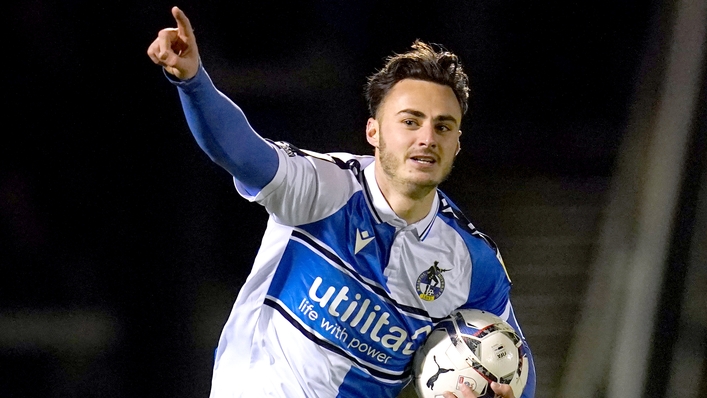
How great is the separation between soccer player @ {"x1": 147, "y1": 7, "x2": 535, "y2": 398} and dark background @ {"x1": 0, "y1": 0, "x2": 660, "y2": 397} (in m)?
0.95

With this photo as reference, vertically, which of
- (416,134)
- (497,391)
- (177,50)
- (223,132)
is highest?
(416,134)

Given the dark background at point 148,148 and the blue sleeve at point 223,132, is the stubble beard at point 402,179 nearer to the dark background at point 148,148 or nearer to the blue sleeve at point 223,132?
the blue sleeve at point 223,132

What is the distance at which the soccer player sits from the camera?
1.89 metres

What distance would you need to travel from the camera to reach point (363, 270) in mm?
1914

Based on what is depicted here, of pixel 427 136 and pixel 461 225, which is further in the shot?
pixel 461 225

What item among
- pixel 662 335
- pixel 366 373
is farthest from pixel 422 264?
pixel 662 335

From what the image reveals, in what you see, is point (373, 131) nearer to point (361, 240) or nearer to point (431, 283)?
point (361, 240)

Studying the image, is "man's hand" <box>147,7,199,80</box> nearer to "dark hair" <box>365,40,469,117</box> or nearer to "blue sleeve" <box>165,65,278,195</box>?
"blue sleeve" <box>165,65,278,195</box>

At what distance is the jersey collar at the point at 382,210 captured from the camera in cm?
191

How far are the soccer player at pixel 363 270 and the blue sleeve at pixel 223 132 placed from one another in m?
0.16

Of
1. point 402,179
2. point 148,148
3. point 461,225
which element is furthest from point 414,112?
point 148,148

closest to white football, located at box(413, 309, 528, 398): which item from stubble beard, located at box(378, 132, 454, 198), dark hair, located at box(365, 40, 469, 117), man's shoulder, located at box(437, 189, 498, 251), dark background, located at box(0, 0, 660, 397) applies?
man's shoulder, located at box(437, 189, 498, 251)

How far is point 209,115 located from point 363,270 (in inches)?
23.9

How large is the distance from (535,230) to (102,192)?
192 cm
